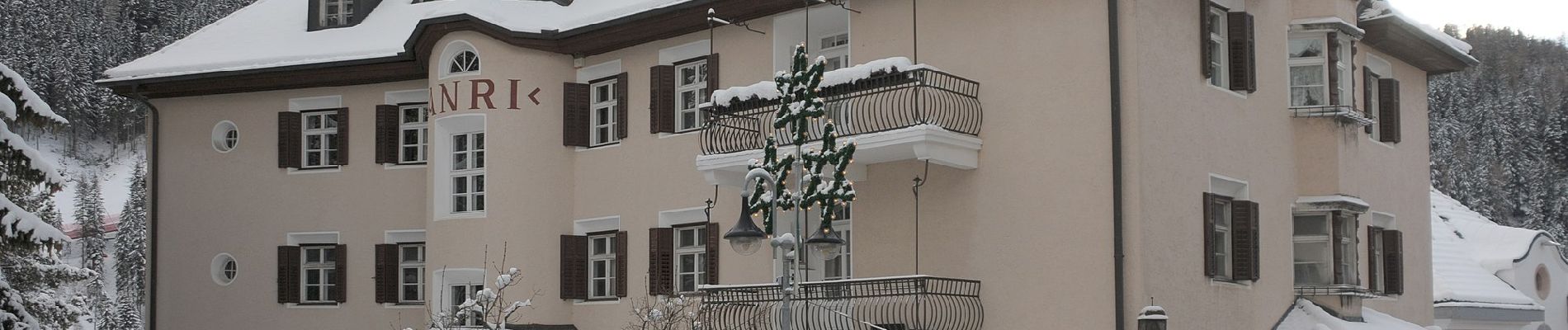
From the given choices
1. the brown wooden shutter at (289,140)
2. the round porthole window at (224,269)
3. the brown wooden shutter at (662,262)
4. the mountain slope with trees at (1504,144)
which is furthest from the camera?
the mountain slope with trees at (1504,144)

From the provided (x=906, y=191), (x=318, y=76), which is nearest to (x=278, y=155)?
(x=318, y=76)

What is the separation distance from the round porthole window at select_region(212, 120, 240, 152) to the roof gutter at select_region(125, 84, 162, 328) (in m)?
1.22

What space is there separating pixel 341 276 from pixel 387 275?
3.16 feet

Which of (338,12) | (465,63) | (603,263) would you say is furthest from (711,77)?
(338,12)

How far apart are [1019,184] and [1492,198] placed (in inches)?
2319

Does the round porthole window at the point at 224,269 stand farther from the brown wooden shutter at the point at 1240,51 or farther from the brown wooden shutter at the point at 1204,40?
the brown wooden shutter at the point at 1240,51

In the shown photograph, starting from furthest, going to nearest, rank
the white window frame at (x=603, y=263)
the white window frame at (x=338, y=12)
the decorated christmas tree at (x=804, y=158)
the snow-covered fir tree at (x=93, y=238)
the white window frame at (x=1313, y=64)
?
the snow-covered fir tree at (x=93, y=238), the white window frame at (x=338, y=12), the white window frame at (x=603, y=263), the white window frame at (x=1313, y=64), the decorated christmas tree at (x=804, y=158)

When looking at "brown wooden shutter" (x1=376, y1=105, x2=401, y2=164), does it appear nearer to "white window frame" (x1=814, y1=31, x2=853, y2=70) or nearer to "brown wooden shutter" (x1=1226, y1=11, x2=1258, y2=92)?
"white window frame" (x1=814, y1=31, x2=853, y2=70)

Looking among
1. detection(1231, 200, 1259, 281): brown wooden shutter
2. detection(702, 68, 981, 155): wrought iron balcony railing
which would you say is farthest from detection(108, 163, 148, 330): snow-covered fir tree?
detection(1231, 200, 1259, 281): brown wooden shutter

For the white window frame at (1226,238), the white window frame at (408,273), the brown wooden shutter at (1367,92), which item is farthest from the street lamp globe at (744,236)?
the white window frame at (408,273)

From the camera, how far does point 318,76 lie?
29156 millimetres

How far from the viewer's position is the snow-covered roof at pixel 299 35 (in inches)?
1051

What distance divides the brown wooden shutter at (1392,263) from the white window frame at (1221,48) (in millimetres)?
4976

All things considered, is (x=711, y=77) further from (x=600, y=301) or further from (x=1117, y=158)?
(x=1117, y=158)
